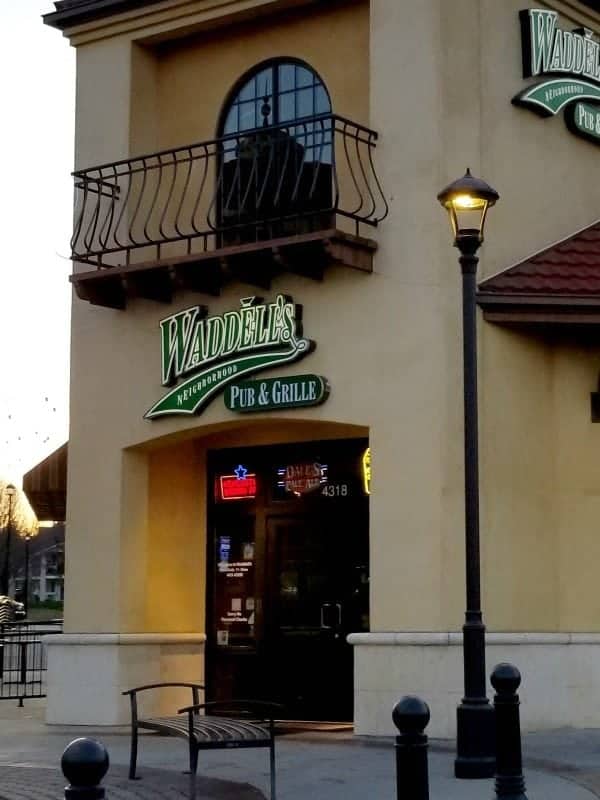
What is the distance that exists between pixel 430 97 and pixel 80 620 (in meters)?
7.19

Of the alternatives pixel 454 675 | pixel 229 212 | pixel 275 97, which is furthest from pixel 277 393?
pixel 275 97

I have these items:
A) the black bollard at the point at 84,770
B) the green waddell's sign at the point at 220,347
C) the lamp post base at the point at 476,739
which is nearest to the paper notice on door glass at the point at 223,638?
→ the green waddell's sign at the point at 220,347

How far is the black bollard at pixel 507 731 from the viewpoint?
9436 millimetres

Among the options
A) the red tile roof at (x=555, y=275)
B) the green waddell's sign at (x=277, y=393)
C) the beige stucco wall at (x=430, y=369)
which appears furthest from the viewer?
the green waddell's sign at (x=277, y=393)

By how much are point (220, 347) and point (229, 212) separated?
5.87 ft

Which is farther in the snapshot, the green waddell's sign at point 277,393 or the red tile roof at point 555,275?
the green waddell's sign at point 277,393

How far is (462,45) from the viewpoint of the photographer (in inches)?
585

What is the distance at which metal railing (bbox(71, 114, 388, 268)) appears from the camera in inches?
596

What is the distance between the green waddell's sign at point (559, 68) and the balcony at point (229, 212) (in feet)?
6.47

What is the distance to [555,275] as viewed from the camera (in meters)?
14.7

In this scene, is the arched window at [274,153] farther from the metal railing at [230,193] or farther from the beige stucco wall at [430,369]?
the beige stucco wall at [430,369]

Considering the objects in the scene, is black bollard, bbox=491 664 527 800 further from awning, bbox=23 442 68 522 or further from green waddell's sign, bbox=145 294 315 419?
awning, bbox=23 442 68 522

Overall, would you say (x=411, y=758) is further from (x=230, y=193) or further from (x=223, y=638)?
(x=230, y=193)

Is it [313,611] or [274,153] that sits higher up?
[274,153]
